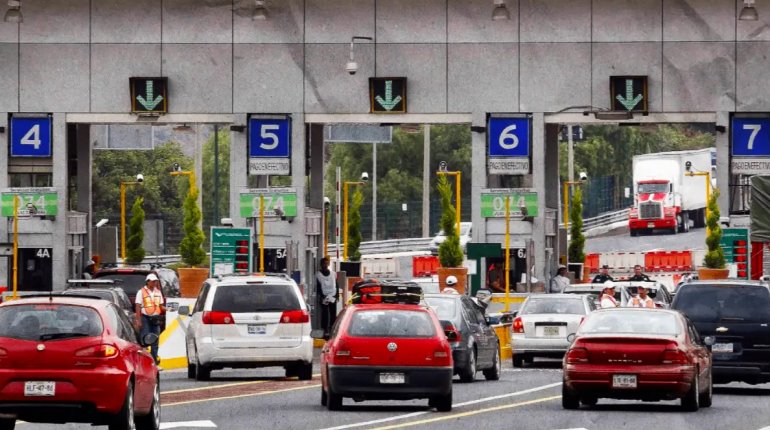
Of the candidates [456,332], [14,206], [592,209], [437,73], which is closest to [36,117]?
[14,206]

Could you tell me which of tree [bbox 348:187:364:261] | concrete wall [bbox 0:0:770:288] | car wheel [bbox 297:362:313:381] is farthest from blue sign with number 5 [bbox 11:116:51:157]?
tree [bbox 348:187:364:261]

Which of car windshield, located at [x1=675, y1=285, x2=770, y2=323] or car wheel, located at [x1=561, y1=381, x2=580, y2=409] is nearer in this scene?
car wheel, located at [x1=561, y1=381, x2=580, y2=409]

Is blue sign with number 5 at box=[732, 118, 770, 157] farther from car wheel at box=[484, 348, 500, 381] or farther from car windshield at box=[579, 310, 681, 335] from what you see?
car windshield at box=[579, 310, 681, 335]

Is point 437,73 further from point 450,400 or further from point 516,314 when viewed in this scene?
point 450,400

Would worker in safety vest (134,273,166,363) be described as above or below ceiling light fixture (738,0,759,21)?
below

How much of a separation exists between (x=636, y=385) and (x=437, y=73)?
1068 inches

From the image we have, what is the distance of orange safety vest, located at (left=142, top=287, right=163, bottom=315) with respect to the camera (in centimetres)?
3353

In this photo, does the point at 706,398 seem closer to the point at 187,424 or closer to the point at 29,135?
the point at 187,424

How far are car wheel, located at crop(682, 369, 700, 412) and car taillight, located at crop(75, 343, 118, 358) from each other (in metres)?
8.38

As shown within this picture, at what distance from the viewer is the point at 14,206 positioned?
50.5 metres

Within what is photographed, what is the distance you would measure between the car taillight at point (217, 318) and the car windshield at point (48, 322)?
11.3 meters

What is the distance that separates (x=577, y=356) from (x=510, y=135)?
26.6 meters

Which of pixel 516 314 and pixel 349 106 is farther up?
pixel 349 106

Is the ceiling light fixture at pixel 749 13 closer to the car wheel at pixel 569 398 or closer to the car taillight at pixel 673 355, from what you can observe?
the car wheel at pixel 569 398
